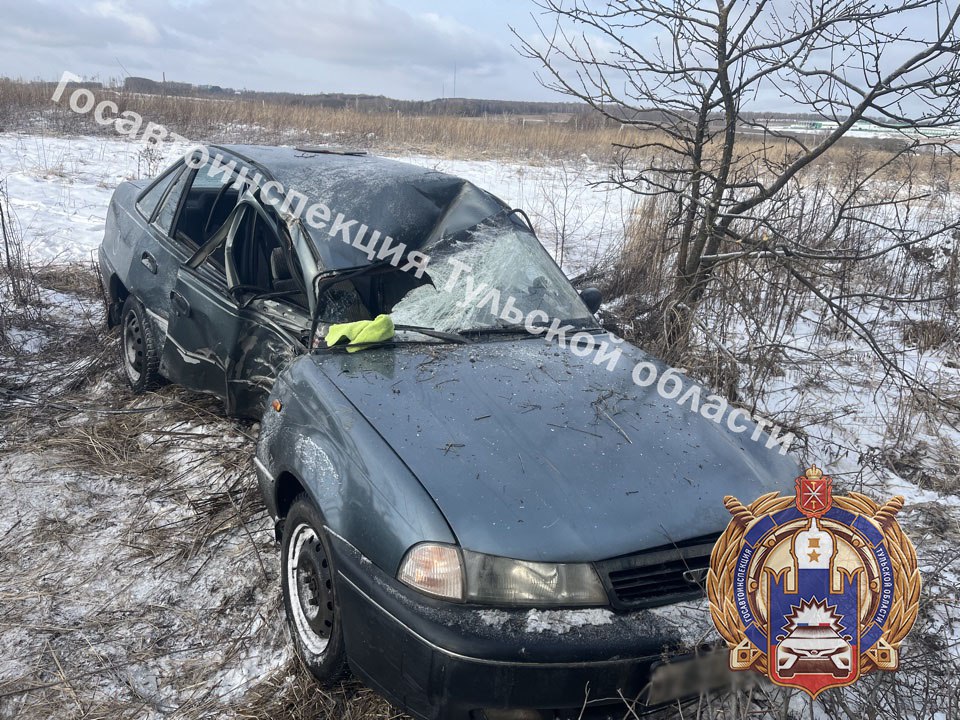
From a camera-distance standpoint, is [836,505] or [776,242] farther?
[776,242]

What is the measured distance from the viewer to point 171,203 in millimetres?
4508

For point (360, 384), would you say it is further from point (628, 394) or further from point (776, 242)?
point (776, 242)

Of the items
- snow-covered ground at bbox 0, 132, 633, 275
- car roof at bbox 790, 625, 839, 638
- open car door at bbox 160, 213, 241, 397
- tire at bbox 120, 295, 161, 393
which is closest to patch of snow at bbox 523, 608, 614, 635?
car roof at bbox 790, 625, 839, 638

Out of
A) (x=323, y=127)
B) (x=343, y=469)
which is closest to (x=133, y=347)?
(x=343, y=469)

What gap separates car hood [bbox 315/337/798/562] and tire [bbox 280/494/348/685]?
1.48 feet

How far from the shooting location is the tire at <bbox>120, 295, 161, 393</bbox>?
4402 millimetres

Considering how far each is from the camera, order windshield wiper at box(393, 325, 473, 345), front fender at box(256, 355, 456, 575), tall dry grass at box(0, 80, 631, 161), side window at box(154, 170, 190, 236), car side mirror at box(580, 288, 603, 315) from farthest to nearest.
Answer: tall dry grass at box(0, 80, 631, 161)
side window at box(154, 170, 190, 236)
car side mirror at box(580, 288, 603, 315)
windshield wiper at box(393, 325, 473, 345)
front fender at box(256, 355, 456, 575)

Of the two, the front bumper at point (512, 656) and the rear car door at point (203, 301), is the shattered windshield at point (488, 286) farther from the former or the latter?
the front bumper at point (512, 656)

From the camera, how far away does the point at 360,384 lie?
2.69m

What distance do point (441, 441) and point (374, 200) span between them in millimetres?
1603

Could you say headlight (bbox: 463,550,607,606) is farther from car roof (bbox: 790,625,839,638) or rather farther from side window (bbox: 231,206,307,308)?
side window (bbox: 231,206,307,308)

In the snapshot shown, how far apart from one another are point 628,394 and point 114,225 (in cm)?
404

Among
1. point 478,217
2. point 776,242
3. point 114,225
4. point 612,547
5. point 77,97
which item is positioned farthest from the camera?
point 77,97

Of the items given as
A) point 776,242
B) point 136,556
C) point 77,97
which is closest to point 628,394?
point 136,556
